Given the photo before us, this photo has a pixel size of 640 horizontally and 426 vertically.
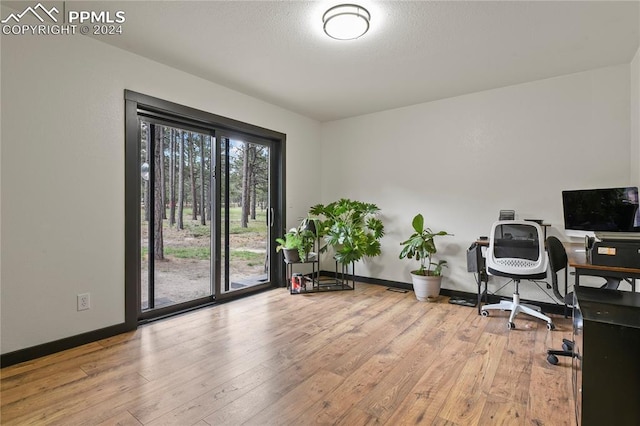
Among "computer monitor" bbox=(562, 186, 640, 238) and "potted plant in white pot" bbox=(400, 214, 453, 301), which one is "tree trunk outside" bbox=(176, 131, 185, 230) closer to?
"potted plant in white pot" bbox=(400, 214, 453, 301)

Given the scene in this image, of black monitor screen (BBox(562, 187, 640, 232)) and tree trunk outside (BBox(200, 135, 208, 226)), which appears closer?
black monitor screen (BBox(562, 187, 640, 232))

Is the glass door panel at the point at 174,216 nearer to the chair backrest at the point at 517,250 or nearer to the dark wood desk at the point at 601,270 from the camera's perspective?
the chair backrest at the point at 517,250

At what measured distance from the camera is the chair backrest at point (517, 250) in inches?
117

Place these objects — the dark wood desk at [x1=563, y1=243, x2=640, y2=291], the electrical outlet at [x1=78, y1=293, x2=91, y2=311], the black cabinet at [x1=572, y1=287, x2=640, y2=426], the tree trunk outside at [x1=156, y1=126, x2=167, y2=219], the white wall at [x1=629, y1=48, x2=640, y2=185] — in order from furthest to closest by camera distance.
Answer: the tree trunk outside at [x1=156, y1=126, x2=167, y2=219] → the white wall at [x1=629, y1=48, x2=640, y2=185] → the electrical outlet at [x1=78, y1=293, x2=91, y2=311] → the dark wood desk at [x1=563, y1=243, x2=640, y2=291] → the black cabinet at [x1=572, y1=287, x2=640, y2=426]

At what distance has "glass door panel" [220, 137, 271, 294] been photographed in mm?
3859

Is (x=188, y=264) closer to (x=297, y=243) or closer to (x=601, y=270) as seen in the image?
(x=297, y=243)

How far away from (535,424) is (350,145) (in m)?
4.08

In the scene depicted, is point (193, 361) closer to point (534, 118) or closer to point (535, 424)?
point (535, 424)

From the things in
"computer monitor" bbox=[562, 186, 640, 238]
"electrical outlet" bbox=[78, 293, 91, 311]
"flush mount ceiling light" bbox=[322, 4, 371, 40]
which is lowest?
"electrical outlet" bbox=[78, 293, 91, 311]

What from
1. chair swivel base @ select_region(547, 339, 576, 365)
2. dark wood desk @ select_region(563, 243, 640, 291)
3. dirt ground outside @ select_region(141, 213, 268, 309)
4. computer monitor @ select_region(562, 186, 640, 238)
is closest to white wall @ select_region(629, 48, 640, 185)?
computer monitor @ select_region(562, 186, 640, 238)

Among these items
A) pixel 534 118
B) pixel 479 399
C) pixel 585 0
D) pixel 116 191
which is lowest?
pixel 479 399

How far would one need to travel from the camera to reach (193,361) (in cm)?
232

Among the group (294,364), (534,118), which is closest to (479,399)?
(294,364)

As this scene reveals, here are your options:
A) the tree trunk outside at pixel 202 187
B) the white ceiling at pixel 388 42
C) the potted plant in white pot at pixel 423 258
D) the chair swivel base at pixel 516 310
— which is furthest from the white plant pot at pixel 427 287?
the tree trunk outside at pixel 202 187
